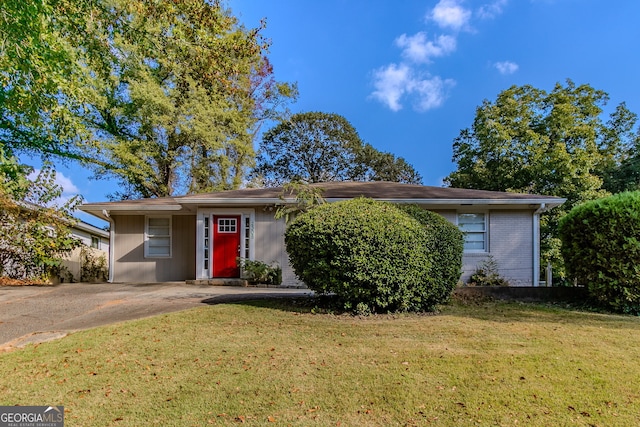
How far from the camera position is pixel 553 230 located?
18422 millimetres

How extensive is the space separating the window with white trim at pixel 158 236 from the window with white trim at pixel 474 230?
394 inches

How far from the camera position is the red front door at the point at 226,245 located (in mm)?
11828

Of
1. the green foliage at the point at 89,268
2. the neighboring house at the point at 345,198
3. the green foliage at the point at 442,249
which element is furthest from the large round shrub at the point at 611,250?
the green foliage at the point at 89,268

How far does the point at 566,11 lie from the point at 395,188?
27.2ft

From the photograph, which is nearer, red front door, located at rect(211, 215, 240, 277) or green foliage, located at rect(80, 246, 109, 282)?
red front door, located at rect(211, 215, 240, 277)

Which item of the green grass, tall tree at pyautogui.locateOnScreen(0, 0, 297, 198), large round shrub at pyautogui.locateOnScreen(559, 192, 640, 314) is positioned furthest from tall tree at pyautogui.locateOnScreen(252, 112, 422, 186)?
the green grass

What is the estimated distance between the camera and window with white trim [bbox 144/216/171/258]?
1303cm

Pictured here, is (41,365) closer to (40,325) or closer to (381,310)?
(40,325)

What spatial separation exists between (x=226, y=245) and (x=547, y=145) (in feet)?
58.5

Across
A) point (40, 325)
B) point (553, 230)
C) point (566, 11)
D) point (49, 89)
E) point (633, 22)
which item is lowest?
point (40, 325)

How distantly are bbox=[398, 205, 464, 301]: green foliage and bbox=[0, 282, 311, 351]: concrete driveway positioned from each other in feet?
12.4

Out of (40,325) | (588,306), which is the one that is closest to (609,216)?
(588,306)

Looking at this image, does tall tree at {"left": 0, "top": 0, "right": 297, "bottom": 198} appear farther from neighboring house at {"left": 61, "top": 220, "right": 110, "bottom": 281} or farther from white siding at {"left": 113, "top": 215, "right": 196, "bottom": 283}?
white siding at {"left": 113, "top": 215, "right": 196, "bottom": 283}

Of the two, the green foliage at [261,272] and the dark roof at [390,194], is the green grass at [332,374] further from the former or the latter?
the dark roof at [390,194]
